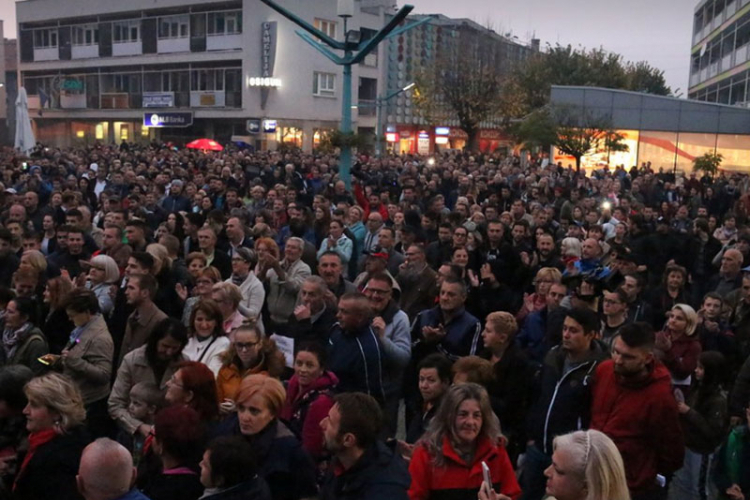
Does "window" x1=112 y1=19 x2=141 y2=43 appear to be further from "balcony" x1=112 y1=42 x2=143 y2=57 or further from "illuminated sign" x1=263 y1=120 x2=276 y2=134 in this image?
"illuminated sign" x1=263 y1=120 x2=276 y2=134

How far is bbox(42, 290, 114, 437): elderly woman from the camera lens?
5.53 meters

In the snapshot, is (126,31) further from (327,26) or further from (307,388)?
(307,388)

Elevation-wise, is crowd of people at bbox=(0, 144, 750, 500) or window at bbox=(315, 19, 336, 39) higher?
window at bbox=(315, 19, 336, 39)

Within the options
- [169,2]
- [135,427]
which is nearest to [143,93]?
[169,2]

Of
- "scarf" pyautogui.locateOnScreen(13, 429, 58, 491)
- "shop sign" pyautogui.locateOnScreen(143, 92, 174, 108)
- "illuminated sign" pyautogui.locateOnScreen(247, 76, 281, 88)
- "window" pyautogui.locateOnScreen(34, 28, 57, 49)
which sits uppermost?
"window" pyautogui.locateOnScreen(34, 28, 57, 49)

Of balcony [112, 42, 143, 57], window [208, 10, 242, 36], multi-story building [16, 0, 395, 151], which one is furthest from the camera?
balcony [112, 42, 143, 57]

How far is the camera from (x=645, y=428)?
4383 mm

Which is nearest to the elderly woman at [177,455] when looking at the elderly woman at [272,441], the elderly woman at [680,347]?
the elderly woman at [272,441]

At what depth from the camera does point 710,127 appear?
3438 centimetres

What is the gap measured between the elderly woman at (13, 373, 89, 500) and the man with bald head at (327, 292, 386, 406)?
1.70 m

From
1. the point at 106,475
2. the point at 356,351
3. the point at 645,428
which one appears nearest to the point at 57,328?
the point at 356,351

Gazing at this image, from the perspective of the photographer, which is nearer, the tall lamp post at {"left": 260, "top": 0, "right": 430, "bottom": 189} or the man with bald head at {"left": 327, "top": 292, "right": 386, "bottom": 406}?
the man with bald head at {"left": 327, "top": 292, "right": 386, "bottom": 406}

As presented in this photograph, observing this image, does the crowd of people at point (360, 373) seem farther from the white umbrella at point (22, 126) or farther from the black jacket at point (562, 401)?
the white umbrella at point (22, 126)

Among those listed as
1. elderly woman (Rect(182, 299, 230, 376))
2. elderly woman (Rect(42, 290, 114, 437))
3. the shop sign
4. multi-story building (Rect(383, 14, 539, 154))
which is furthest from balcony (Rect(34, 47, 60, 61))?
elderly woman (Rect(182, 299, 230, 376))
